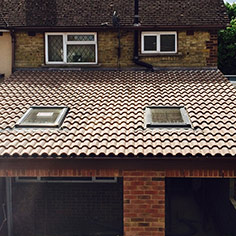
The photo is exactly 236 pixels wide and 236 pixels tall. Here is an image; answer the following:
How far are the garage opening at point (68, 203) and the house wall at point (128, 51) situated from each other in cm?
414

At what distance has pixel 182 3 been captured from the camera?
11.6m

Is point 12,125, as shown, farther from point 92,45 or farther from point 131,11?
point 131,11

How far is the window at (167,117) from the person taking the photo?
7047mm

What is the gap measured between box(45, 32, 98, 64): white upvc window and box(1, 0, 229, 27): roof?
0.46m

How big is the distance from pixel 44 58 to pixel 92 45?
1714 mm

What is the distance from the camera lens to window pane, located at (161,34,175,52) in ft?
36.3

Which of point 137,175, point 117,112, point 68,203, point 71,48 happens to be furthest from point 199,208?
point 71,48

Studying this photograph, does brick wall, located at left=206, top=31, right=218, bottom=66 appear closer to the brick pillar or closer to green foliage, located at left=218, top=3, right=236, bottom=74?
the brick pillar

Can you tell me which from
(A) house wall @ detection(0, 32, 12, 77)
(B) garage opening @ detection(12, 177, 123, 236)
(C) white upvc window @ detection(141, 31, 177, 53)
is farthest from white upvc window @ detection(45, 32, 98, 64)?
(B) garage opening @ detection(12, 177, 123, 236)

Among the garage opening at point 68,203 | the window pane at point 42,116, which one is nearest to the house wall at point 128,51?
the window pane at point 42,116

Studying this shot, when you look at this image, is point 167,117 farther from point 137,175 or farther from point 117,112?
point 137,175

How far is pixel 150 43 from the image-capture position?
11.1 m

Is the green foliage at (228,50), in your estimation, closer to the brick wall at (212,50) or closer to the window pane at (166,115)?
the brick wall at (212,50)

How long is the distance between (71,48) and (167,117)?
526 cm
